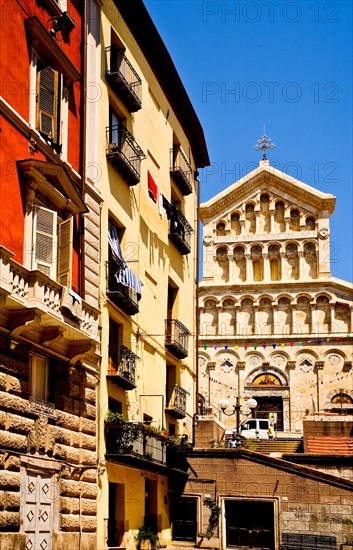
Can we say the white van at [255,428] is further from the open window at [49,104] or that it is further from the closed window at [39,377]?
the open window at [49,104]

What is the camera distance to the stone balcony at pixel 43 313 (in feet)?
60.1

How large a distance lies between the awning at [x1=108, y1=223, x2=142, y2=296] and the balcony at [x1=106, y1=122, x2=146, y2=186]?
1760mm

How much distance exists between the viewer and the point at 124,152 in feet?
92.2

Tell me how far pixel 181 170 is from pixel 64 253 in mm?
14517

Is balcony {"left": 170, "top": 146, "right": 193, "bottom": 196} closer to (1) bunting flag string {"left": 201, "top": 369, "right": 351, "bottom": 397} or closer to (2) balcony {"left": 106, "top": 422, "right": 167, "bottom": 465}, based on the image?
(2) balcony {"left": 106, "top": 422, "right": 167, "bottom": 465}

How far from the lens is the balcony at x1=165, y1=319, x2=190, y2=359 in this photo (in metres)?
32.8

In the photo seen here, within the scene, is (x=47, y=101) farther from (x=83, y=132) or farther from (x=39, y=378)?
(x=39, y=378)

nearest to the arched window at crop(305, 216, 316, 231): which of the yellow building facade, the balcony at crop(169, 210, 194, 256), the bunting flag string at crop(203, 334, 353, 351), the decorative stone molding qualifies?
the bunting flag string at crop(203, 334, 353, 351)

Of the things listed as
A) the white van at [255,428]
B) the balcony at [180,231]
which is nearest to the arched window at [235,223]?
the white van at [255,428]

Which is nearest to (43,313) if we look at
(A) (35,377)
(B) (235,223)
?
(A) (35,377)

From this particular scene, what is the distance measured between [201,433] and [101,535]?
45.8ft

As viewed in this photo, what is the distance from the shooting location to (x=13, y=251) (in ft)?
63.5

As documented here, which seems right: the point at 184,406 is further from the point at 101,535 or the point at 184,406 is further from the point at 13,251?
the point at 13,251

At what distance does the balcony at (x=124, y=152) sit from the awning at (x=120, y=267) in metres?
1.76
